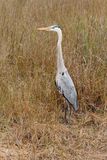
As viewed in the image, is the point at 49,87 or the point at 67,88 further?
the point at 49,87

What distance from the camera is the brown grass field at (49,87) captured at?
296 cm

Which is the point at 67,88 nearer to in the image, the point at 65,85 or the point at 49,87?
the point at 65,85

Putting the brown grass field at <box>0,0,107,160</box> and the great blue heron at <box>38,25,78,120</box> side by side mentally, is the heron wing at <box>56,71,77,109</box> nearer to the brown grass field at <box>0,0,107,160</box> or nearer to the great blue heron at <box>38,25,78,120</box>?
the great blue heron at <box>38,25,78,120</box>

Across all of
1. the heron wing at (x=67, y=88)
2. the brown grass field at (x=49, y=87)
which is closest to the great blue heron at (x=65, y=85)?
the heron wing at (x=67, y=88)

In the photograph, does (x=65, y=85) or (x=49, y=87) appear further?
(x=49, y=87)

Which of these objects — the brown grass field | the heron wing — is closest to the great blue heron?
the heron wing

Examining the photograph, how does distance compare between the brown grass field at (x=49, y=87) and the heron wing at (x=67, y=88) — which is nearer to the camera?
the brown grass field at (x=49, y=87)

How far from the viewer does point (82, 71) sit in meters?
3.60

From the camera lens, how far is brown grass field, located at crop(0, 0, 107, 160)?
2.96m

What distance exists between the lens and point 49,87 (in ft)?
11.3

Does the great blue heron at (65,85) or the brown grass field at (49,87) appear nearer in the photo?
the brown grass field at (49,87)

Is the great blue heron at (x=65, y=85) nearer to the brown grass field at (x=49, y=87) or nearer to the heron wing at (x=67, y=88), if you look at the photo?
the heron wing at (x=67, y=88)

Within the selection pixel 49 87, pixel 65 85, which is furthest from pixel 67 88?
pixel 49 87

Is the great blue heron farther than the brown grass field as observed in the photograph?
Yes
